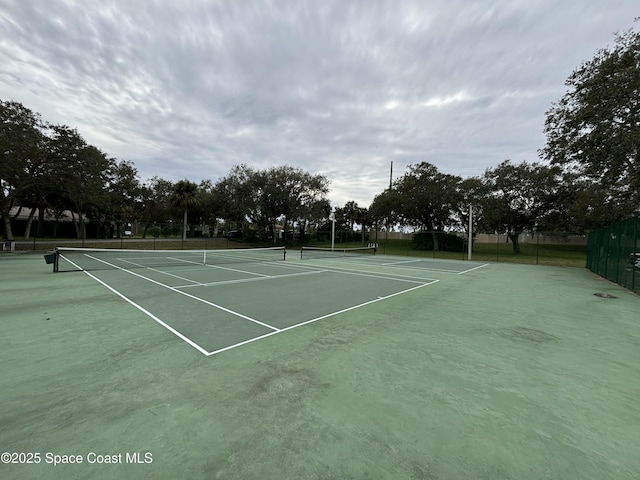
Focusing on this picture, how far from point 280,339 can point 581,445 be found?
377 centimetres

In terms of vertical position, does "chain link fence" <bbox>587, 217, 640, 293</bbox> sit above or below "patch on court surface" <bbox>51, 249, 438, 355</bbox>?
above

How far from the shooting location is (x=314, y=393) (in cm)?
318

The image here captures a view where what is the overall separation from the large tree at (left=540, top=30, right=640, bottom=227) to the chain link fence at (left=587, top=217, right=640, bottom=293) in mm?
3533

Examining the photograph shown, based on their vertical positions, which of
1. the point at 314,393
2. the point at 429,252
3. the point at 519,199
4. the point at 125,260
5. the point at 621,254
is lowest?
the point at 125,260

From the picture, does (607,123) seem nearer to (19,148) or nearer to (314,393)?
(314,393)

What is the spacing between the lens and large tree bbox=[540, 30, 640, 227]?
43.2 ft

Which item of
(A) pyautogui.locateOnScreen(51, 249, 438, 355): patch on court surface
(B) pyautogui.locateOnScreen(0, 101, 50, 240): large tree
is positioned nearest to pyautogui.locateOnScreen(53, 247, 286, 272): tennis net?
(A) pyautogui.locateOnScreen(51, 249, 438, 355): patch on court surface

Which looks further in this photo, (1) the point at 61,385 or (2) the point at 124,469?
(1) the point at 61,385

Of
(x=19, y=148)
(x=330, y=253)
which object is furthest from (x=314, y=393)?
(x=19, y=148)

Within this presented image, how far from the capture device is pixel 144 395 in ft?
10.1

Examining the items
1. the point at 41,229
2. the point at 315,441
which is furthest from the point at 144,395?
the point at 41,229

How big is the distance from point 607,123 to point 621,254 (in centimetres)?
737

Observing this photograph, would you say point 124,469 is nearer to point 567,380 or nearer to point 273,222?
point 567,380

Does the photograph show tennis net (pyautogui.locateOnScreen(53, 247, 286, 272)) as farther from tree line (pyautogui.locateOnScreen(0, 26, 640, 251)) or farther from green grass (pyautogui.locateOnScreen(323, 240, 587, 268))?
green grass (pyautogui.locateOnScreen(323, 240, 587, 268))
